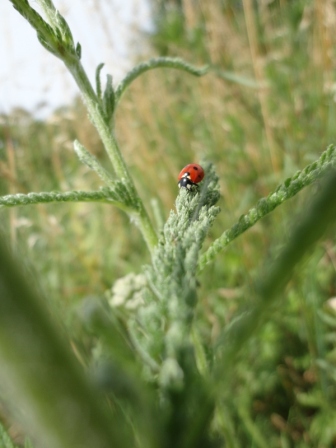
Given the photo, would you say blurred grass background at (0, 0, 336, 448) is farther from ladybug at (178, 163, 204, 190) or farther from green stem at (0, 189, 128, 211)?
green stem at (0, 189, 128, 211)

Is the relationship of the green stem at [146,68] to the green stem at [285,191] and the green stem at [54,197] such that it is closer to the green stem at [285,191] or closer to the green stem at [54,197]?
the green stem at [54,197]

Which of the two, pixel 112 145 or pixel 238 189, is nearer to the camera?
pixel 112 145

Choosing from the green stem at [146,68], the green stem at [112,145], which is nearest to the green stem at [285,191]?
the green stem at [112,145]

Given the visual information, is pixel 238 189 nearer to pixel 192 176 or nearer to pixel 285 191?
pixel 192 176

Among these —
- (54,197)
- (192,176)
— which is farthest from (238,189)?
(54,197)

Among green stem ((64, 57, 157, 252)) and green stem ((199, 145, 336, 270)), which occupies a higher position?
green stem ((64, 57, 157, 252))

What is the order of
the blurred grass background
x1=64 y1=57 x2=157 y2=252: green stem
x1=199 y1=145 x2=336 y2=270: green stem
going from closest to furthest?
x1=199 y1=145 x2=336 y2=270: green stem < x1=64 y1=57 x2=157 y2=252: green stem < the blurred grass background

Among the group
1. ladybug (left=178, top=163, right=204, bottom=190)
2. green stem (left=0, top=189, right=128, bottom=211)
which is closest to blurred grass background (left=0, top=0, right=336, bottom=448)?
ladybug (left=178, top=163, right=204, bottom=190)

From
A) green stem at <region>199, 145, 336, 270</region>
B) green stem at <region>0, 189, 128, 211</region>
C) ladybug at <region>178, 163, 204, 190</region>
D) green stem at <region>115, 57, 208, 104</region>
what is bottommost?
green stem at <region>199, 145, 336, 270</region>

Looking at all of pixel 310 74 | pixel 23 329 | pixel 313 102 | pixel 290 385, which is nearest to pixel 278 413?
pixel 290 385
